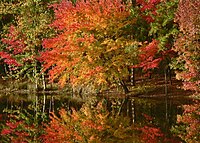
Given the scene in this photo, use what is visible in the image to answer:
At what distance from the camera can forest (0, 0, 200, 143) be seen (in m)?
16.6

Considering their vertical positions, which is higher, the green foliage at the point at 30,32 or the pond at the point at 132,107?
the green foliage at the point at 30,32

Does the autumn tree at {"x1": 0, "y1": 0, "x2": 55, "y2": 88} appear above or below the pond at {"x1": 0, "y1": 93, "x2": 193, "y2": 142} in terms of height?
above

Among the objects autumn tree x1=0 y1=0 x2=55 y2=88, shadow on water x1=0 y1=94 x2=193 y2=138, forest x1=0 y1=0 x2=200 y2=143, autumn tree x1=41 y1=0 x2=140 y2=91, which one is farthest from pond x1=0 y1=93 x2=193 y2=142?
autumn tree x1=0 y1=0 x2=55 y2=88

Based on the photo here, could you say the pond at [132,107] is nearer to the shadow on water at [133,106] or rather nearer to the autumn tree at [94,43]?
the shadow on water at [133,106]

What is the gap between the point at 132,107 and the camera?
23.5 metres

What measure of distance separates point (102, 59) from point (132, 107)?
6262 millimetres

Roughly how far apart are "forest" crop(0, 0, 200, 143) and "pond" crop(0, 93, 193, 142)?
43cm

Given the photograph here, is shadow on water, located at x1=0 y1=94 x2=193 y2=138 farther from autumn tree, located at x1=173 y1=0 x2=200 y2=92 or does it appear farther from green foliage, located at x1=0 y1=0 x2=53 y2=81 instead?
green foliage, located at x1=0 y1=0 x2=53 y2=81

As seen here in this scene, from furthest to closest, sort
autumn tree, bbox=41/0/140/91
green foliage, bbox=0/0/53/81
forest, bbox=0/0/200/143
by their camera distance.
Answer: green foliage, bbox=0/0/53/81, autumn tree, bbox=41/0/140/91, forest, bbox=0/0/200/143

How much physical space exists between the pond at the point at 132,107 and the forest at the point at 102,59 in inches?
17.0

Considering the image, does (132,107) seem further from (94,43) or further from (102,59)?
(94,43)

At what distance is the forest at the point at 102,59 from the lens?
16.6 m

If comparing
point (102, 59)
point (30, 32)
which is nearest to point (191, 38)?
point (102, 59)

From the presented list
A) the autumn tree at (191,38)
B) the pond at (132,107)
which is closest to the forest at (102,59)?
the autumn tree at (191,38)
